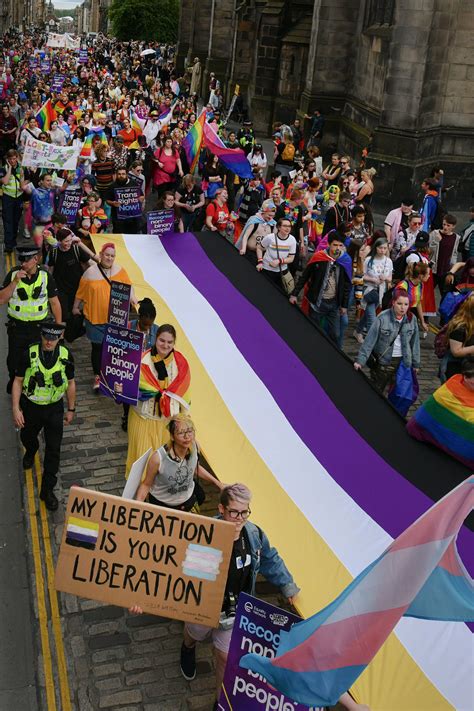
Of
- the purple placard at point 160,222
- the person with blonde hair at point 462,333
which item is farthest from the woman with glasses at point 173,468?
the purple placard at point 160,222

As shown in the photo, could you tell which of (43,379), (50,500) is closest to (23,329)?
(43,379)

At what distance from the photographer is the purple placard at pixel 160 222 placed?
42.2ft

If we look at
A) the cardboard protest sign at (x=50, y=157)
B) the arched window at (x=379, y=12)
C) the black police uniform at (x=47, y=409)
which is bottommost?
the black police uniform at (x=47, y=409)

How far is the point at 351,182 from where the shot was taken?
1653 centimetres

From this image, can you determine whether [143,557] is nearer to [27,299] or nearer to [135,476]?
[135,476]

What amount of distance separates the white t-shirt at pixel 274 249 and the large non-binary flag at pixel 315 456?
1.99 ft

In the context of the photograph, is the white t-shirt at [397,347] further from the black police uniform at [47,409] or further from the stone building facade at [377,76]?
the stone building facade at [377,76]

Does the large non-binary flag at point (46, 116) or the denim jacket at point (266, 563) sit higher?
the large non-binary flag at point (46, 116)

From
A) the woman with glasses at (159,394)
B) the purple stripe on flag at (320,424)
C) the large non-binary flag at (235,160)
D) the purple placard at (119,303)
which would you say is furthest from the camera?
the large non-binary flag at (235,160)

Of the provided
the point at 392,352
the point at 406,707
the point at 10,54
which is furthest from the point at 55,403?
the point at 10,54

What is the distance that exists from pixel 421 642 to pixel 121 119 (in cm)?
2171

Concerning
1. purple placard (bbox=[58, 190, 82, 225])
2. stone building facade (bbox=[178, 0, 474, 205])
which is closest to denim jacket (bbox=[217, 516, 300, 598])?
purple placard (bbox=[58, 190, 82, 225])

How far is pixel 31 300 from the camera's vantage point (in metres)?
8.99

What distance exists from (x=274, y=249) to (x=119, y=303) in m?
2.80
